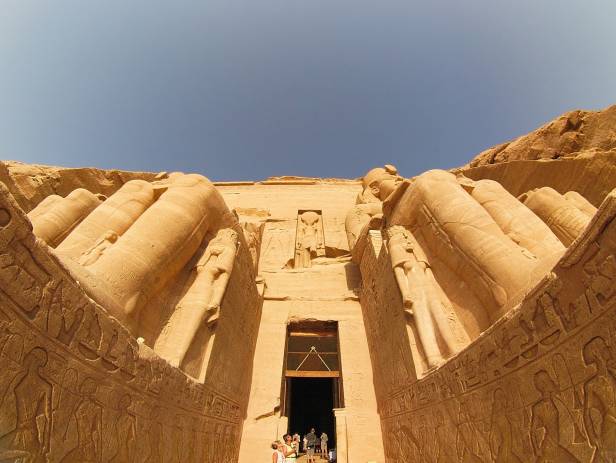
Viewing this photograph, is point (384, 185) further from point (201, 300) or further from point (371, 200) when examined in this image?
point (201, 300)

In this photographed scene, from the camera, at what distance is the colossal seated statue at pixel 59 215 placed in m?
4.11

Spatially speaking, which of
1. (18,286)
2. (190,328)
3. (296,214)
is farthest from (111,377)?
(296,214)

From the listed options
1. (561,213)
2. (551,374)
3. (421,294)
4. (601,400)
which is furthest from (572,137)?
(601,400)

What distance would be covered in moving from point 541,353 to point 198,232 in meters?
3.39

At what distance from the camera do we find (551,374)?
171cm

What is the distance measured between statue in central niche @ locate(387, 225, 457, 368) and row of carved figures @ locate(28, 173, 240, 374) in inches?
80.4

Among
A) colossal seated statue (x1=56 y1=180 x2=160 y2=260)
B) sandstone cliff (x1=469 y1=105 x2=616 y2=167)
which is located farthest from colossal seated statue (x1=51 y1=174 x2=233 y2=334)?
sandstone cliff (x1=469 y1=105 x2=616 y2=167)

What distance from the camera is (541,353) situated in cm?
177

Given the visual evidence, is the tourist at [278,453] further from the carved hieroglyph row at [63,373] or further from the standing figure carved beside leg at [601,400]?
the standing figure carved beside leg at [601,400]

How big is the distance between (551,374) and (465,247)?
6.45ft

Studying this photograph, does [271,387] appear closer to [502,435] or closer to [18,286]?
[502,435]

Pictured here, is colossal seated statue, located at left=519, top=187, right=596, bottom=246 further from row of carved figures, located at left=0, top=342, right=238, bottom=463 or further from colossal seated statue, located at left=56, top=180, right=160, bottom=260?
colossal seated statue, located at left=56, top=180, right=160, bottom=260

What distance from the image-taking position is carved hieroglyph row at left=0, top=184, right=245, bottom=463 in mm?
1335

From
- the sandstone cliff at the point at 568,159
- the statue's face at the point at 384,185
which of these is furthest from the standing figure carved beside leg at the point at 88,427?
the sandstone cliff at the point at 568,159
